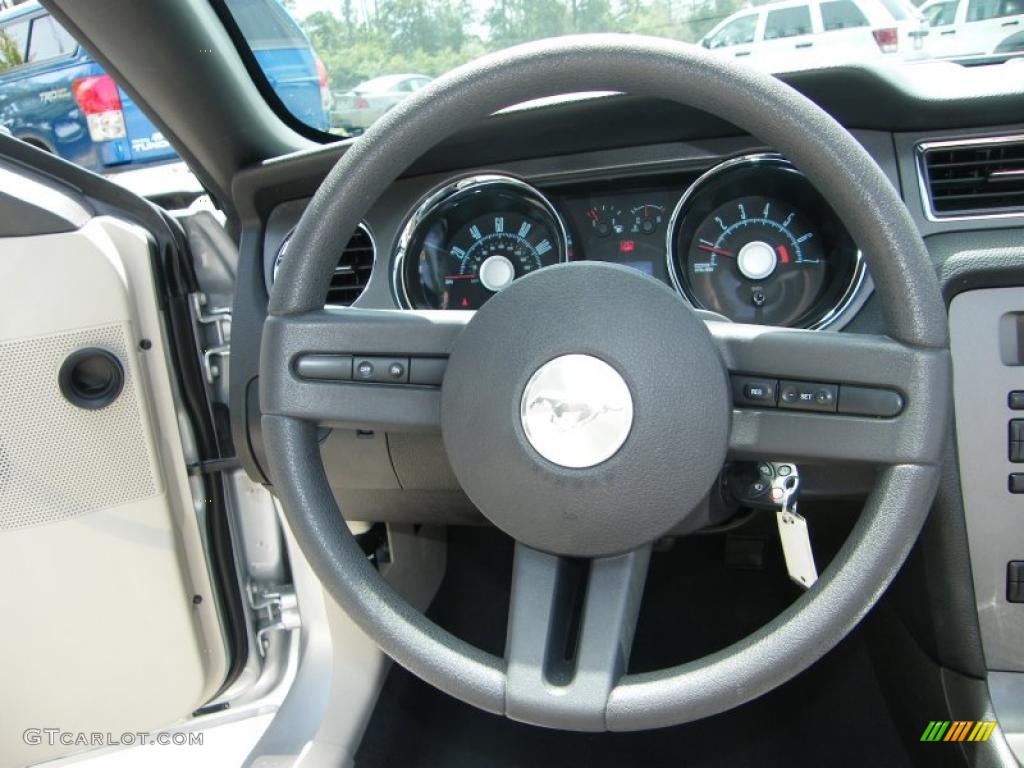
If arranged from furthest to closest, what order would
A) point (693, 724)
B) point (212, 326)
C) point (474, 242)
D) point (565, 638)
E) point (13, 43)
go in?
point (13, 43)
point (693, 724)
point (212, 326)
point (474, 242)
point (565, 638)

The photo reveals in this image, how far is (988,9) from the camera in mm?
1360

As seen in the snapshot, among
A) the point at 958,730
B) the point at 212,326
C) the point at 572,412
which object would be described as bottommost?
the point at 958,730

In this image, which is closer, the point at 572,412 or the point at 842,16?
the point at 572,412

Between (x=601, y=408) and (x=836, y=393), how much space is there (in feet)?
0.75

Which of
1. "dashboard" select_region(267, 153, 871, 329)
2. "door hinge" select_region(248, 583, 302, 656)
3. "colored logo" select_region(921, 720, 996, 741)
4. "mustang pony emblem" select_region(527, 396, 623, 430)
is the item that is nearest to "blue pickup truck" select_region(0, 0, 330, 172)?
"dashboard" select_region(267, 153, 871, 329)

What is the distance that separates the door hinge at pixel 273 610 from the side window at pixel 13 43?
148 centimetres

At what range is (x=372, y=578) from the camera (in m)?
0.94

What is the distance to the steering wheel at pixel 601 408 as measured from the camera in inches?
33.1

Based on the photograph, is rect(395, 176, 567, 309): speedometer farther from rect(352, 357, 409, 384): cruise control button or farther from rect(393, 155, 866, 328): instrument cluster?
rect(352, 357, 409, 384): cruise control button

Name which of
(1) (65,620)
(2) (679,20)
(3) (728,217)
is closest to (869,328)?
(3) (728,217)

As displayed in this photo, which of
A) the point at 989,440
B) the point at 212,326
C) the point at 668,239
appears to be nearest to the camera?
the point at 989,440

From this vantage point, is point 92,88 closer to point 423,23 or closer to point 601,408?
point 423,23

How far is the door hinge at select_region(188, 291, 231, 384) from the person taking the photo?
4.99 ft

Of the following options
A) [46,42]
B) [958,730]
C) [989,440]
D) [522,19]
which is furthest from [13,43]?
[958,730]
